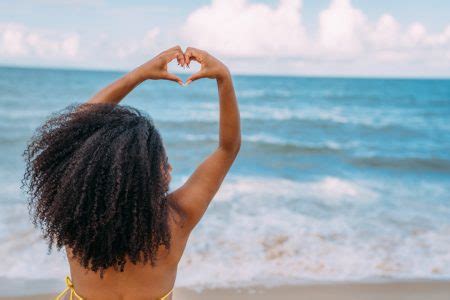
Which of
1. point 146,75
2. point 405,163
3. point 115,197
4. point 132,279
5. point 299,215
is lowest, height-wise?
point 405,163

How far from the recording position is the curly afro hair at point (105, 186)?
5.16ft

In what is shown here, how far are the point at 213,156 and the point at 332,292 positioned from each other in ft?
11.4

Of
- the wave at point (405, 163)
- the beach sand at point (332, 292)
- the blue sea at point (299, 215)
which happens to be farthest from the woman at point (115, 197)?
the wave at point (405, 163)

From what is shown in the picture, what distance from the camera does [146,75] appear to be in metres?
1.93

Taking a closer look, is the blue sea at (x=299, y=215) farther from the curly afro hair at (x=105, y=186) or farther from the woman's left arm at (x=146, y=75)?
the curly afro hair at (x=105, y=186)

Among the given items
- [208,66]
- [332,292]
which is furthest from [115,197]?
[332,292]

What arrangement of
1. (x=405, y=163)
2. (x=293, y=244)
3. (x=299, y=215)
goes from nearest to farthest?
(x=293, y=244) → (x=299, y=215) → (x=405, y=163)

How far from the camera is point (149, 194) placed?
1.60m

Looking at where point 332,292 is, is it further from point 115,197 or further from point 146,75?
point 115,197

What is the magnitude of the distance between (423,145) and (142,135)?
656 inches

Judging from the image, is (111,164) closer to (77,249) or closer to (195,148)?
(77,249)

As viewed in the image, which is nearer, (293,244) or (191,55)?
(191,55)

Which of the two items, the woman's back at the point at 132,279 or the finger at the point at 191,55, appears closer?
the woman's back at the point at 132,279

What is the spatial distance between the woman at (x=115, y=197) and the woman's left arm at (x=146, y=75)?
0.10 m
